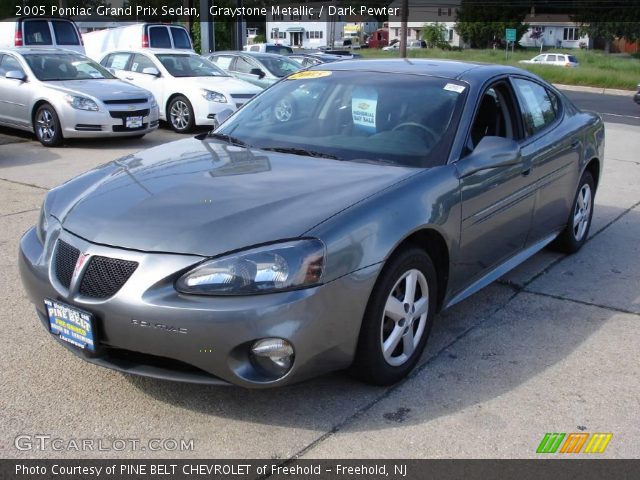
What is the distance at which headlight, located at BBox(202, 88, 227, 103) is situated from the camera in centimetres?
1252

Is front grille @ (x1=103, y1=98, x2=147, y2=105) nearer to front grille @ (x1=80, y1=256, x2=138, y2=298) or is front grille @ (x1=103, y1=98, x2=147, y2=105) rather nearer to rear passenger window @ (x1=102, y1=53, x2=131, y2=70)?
rear passenger window @ (x1=102, y1=53, x2=131, y2=70)

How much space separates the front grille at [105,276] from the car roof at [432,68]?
231cm

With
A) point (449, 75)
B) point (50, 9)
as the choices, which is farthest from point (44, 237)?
point (50, 9)

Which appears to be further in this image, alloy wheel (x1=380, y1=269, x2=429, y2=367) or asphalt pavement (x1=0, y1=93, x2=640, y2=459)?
alloy wheel (x1=380, y1=269, x2=429, y2=367)

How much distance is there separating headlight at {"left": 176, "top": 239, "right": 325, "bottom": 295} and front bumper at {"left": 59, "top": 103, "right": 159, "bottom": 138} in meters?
8.39

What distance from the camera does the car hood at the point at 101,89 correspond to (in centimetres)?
1084

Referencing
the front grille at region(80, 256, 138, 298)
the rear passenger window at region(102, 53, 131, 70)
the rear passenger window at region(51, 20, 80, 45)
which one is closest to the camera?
the front grille at region(80, 256, 138, 298)

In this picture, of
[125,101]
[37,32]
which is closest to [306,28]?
[37,32]

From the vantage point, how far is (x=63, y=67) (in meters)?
11.6

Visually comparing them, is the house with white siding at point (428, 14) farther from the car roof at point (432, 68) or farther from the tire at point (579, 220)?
the car roof at point (432, 68)

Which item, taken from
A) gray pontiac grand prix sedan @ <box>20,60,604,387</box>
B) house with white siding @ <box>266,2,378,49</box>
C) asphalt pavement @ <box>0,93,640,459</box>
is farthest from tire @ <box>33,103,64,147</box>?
house with white siding @ <box>266,2,378,49</box>

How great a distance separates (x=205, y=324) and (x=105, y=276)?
0.50 m
